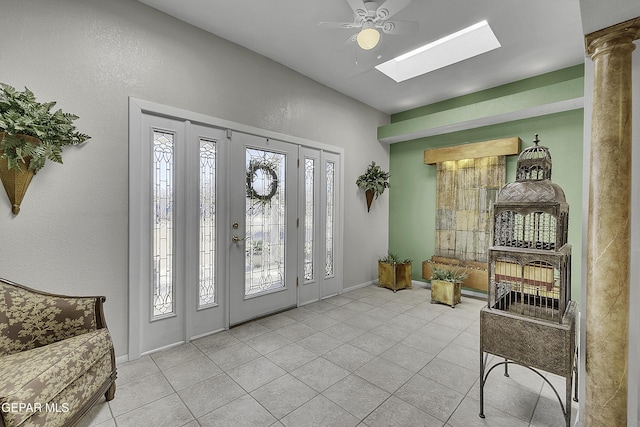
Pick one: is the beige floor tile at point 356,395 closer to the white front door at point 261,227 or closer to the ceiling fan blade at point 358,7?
the white front door at point 261,227

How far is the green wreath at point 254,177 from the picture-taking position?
3408 millimetres

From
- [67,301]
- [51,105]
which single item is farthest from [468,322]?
[51,105]

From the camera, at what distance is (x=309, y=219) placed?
13.5ft

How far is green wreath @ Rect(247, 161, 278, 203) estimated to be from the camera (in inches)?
134

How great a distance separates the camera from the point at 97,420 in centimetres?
180

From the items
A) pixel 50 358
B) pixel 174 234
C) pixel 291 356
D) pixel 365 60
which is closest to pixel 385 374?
pixel 291 356

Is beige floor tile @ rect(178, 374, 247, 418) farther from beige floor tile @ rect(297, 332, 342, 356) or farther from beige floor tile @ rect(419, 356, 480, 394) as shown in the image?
beige floor tile @ rect(419, 356, 480, 394)


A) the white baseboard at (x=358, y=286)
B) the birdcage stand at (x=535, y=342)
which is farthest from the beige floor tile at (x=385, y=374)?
the white baseboard at (x=358, y=286)

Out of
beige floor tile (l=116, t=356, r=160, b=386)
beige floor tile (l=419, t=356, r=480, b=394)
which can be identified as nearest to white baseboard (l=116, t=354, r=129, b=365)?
beige floor tile (l=116, t=356, r=160, b=386)

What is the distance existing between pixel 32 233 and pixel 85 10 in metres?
1.86

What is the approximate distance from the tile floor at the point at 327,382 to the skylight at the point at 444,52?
10.8 feet

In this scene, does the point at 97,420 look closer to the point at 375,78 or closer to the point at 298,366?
the point at 298,366

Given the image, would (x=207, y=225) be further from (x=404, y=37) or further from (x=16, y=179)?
(x=404, y=37)

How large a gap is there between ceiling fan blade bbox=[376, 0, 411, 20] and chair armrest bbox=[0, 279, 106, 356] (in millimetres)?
3073
